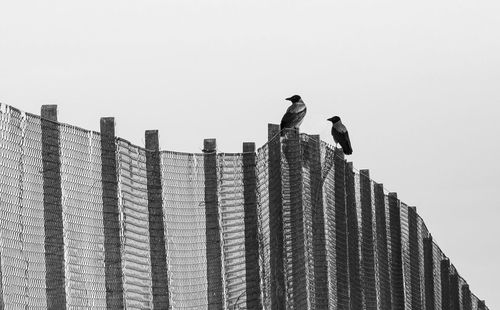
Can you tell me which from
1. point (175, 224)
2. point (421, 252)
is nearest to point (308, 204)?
point (175, 224)

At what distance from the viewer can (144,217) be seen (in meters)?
11.0

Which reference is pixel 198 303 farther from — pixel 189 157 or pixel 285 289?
pixel 285 289

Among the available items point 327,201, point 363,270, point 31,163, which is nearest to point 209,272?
point 31,163

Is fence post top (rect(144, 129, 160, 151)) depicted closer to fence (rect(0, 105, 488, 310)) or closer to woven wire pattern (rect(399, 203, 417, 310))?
fence (rect(0, 105, 488, 310))

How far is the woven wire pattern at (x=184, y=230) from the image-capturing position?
445 inches

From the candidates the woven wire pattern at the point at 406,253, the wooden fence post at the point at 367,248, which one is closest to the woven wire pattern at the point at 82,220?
the wooden fence post at the point at 367,248

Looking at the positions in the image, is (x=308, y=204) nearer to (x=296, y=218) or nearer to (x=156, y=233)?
(x=296, y=218)

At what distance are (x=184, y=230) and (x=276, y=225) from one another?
276 cm

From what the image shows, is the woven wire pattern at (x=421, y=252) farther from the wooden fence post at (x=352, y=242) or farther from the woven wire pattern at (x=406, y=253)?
the wooden fence post at (x=352, y=242)

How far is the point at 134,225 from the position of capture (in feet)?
35.8

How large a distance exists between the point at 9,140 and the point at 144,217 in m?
2.33

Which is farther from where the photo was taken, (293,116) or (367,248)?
(293,116)

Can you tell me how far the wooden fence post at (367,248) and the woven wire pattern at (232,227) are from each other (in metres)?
4.94

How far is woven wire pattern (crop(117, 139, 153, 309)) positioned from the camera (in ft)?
35.2
